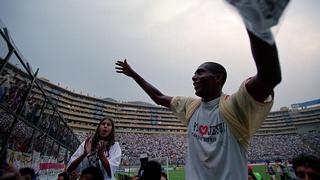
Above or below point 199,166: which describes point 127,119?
above

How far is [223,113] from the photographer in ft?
5.23

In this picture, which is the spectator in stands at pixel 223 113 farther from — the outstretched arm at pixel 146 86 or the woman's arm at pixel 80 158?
the woman's arm at pixel 80 158

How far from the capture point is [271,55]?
0.98 meters

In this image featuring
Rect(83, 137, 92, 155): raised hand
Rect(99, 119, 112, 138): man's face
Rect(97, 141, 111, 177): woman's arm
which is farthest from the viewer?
Rect(99, 119, 112, 138): man's face

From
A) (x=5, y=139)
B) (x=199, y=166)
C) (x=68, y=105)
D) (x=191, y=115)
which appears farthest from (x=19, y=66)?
(x=68, y=105)

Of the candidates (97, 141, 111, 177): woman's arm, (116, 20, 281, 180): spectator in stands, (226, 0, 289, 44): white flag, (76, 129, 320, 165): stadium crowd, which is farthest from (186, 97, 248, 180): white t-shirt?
(76, 129, 320, 165): stadium crowd

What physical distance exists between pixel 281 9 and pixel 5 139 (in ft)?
14.4

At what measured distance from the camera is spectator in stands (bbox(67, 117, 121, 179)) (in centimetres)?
283

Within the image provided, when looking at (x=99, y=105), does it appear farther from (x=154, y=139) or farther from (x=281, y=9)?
(x=281, y=9)

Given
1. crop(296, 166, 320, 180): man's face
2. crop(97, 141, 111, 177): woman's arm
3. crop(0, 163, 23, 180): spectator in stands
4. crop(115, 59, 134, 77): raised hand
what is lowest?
crop(0, 163, 23, 180): spectator in stands

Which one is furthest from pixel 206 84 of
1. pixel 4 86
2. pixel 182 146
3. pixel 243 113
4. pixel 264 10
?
pixel 182 146

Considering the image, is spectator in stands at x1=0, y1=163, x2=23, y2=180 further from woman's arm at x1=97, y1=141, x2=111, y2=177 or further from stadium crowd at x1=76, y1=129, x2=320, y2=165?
stadium crowd at x1=76, y1=129, x2=320, y2=165

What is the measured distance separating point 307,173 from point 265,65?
70.3 inches

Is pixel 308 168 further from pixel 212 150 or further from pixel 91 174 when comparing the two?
pixel 91 174
